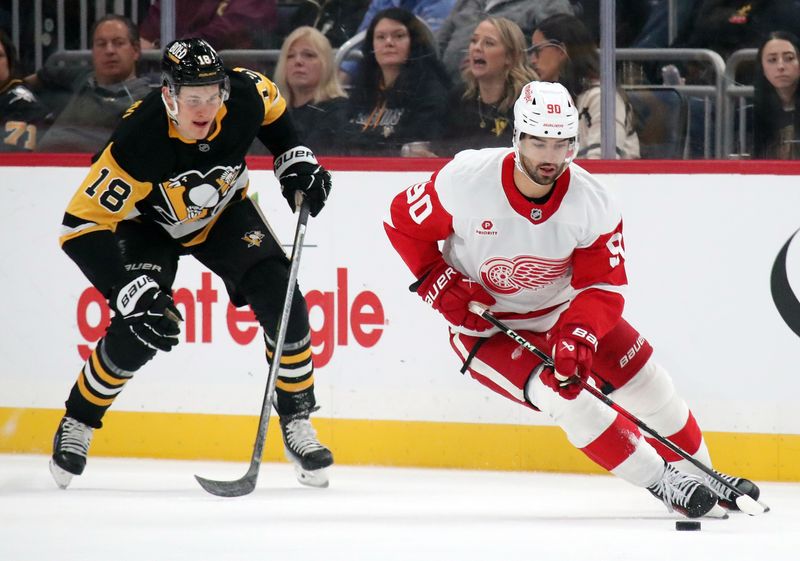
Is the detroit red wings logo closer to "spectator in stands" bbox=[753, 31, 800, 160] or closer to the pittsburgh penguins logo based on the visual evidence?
the pittsburgh penguins logo

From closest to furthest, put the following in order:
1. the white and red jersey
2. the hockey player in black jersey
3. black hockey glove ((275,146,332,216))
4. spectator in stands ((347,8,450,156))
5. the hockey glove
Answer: the white and red jersey → the hockey glove → the hockey player in black jersey → black hockey glove ((275,146,332,216)) → spectator in stands ((347,8,450,156))

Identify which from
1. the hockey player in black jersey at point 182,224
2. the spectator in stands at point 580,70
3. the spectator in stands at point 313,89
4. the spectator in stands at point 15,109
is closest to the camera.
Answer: the hockey player in black jersey at point 182,224

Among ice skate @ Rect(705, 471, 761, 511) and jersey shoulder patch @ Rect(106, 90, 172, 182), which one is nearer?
ice skate @ Rect(705, 471, 761, 511)

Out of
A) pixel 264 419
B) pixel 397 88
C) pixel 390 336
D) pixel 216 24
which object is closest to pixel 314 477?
pixel 264 419

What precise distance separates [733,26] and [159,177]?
1.88 m

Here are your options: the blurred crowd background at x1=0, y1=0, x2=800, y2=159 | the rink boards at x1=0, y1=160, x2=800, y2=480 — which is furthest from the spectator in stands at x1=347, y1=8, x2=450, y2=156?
the rink boards at x1=0, y1=160, x2=800, y2=480

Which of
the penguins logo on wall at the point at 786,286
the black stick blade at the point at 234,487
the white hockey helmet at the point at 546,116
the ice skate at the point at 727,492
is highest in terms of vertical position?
the white hockey helmet at the point at 546,116

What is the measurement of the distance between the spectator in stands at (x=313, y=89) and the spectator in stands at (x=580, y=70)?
0.71 meters

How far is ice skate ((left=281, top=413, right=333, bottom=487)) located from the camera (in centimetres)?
447

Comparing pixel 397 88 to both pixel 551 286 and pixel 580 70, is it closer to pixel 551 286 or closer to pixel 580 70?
pixel 580 70

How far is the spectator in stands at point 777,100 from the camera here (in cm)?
464

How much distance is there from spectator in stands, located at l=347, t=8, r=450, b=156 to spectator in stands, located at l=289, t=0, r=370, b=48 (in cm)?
7

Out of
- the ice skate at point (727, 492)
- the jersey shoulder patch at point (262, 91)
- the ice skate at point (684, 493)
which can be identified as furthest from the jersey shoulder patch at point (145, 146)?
the ice skate at point (727, 492)

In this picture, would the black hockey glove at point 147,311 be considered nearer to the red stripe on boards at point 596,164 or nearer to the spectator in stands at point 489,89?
the red stripe on boards at point 596,164
